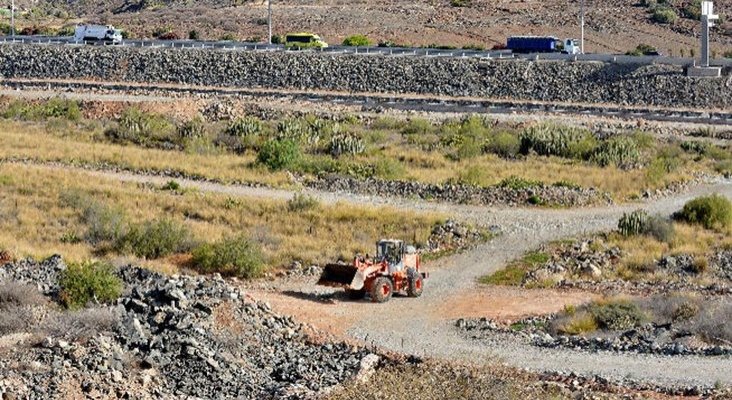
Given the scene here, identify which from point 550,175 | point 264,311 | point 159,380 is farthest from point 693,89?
point 159,380

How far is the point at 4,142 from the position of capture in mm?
55500

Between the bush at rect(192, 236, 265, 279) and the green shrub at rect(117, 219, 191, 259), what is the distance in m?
1.25

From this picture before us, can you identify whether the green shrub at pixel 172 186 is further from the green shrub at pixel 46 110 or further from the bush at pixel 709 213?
the green shrub at pixel 46 110

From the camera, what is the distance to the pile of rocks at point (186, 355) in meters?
20.5

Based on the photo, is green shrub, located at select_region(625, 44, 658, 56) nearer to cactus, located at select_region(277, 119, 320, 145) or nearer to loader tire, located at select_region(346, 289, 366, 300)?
cactus, located at select_region(277, 119, 320, 145)

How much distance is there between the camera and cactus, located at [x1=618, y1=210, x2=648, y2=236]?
37.4m

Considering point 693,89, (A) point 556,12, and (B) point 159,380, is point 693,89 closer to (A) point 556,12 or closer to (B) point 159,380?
(A) point 556,12

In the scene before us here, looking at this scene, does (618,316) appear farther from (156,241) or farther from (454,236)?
(156,241)

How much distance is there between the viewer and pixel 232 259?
32.3 metres

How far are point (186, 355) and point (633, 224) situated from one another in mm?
18608

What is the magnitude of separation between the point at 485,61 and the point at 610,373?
51.0 m

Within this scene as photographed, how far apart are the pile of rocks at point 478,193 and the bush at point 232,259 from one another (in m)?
11.4

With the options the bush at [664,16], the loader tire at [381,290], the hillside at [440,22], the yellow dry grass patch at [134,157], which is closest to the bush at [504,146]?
the yellow dry grass patch at [134,157]

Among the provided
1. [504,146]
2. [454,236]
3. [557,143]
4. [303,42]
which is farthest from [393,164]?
[303,42]
